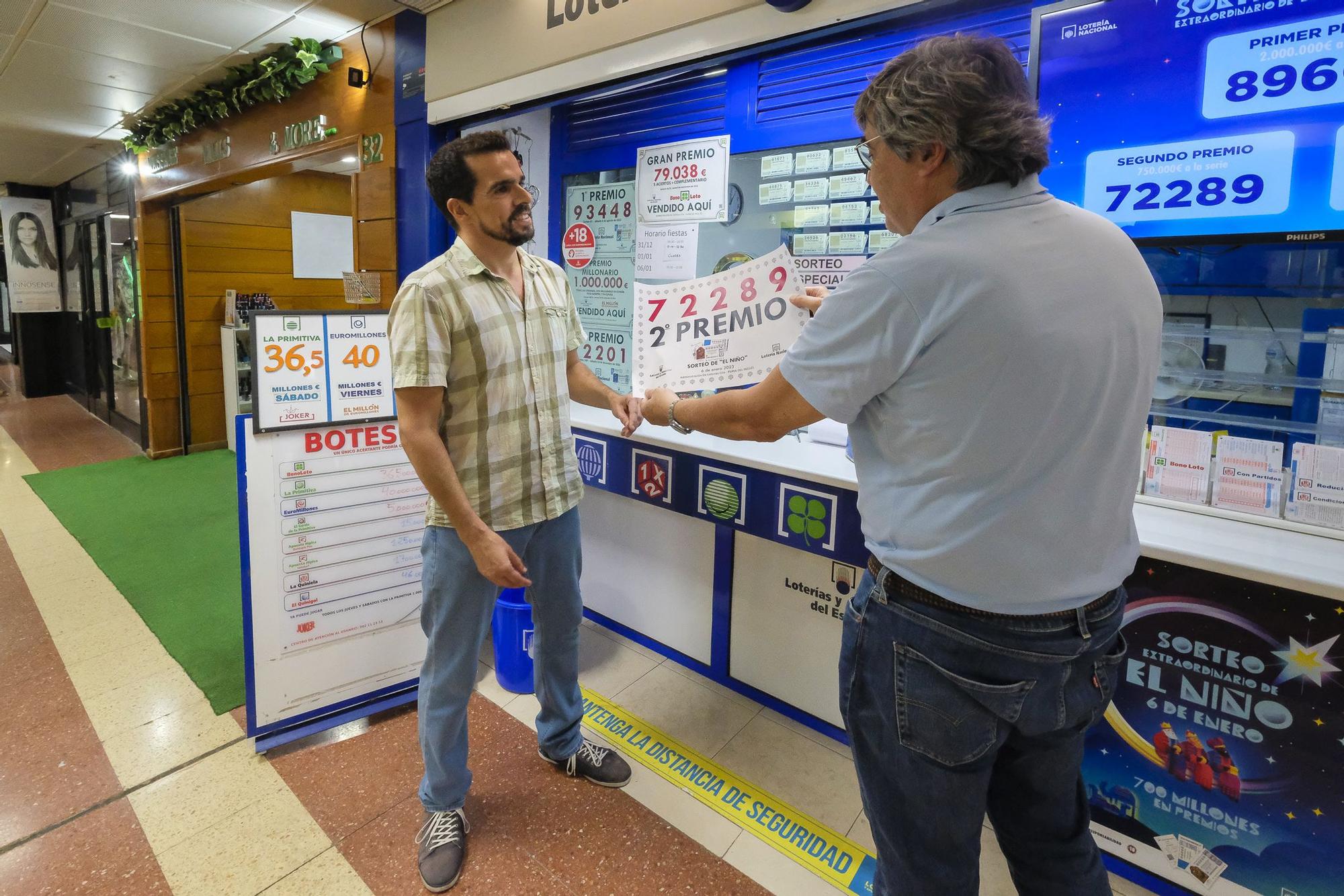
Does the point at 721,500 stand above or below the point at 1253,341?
below

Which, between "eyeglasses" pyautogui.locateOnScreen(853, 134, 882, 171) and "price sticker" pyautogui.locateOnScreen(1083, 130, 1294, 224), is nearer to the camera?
"eyeglasses" pyautogui.locateOnScreen(853, 134, 882, 171)

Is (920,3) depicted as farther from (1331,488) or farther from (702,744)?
(702,744)

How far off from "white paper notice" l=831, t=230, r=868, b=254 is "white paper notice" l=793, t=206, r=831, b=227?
0.21ft

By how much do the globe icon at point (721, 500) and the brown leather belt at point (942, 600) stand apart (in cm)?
116

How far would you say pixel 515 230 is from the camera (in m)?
1.86

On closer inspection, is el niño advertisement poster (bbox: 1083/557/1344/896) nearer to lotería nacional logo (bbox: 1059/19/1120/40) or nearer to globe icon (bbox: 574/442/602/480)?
lotería nacional logo (bbox: 1059/19/1120/40)

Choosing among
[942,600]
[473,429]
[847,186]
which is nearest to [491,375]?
[473,429]

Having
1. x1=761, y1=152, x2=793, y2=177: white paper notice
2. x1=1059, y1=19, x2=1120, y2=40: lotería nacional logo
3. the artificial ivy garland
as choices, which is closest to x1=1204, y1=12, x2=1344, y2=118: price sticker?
x1=1059, y1=19, x2=1120, y2=40: lotería nacional logo

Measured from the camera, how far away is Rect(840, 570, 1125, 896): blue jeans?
105 centimetres

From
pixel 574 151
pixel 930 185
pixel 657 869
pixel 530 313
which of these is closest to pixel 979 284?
pixel 930 185

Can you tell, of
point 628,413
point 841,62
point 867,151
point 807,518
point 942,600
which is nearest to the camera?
point 942,600

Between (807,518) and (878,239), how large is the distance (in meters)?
0.93

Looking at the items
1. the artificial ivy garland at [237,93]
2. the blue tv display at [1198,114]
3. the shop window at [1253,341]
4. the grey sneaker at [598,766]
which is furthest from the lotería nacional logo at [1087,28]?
the artificial ivy garland at [237,93]

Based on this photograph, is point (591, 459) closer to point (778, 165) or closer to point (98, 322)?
point (778, 165)
